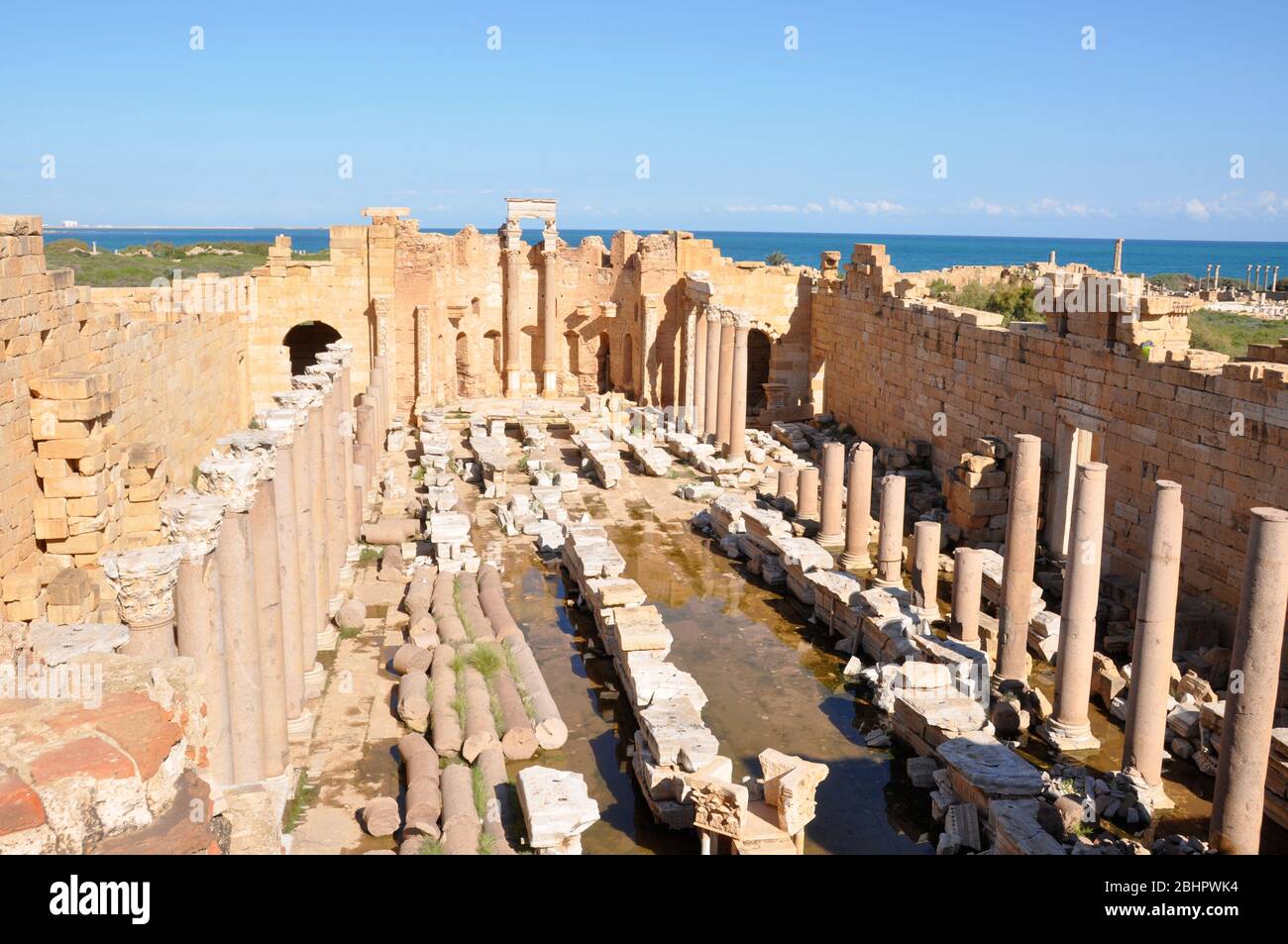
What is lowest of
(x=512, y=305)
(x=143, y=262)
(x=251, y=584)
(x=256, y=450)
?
(x=251, y=584)

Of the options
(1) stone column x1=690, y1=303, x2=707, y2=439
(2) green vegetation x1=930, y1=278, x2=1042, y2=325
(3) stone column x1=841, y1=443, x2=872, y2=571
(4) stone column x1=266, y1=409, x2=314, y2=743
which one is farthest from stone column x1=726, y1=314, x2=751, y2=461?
(4) stone column x1=266, y1=409, x2=314, y2=743

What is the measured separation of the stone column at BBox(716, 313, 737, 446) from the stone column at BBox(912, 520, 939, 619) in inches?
364

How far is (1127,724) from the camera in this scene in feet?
35.2

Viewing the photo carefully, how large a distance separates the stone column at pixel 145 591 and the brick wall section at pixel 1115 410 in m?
11.7

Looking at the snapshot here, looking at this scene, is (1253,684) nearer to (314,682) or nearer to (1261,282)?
(314,682)

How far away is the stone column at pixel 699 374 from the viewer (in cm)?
2642

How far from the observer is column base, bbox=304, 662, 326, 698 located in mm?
12164

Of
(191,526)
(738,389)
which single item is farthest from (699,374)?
(191,526)

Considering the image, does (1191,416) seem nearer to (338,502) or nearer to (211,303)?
(338,502)

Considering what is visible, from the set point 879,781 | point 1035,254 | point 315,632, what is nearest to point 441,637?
point 315,632

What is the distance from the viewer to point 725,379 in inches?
963

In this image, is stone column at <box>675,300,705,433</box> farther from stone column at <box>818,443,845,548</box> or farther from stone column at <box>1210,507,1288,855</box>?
stone column at <box>1210,507,1288,855</box>

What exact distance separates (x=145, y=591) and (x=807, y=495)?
13993 millimetres
